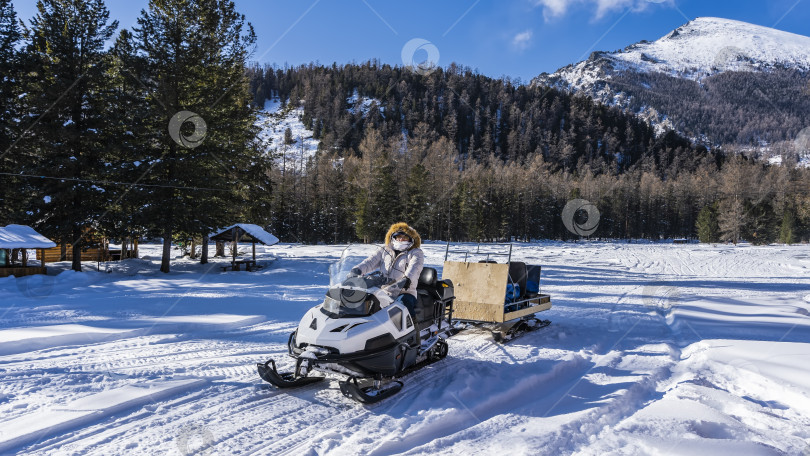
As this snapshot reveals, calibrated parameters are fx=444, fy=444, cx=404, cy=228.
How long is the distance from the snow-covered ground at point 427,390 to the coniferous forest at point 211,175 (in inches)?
406

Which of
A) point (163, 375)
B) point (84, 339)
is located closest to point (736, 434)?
point (163, 375)

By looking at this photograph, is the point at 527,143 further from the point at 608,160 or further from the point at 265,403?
the point at 265,403

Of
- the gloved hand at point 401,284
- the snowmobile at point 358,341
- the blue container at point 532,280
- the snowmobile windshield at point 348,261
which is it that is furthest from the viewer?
the blue container at point 532,280

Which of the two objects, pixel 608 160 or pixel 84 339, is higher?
pixel 608 160

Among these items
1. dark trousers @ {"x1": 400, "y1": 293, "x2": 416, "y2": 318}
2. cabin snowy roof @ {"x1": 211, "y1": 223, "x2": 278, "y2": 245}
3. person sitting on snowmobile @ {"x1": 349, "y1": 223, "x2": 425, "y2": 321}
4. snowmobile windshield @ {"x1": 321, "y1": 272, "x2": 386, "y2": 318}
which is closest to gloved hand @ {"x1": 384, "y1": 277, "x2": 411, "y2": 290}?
person sitting on snowmobile @ {"x1": 349, "y1": 223, "x2": 425, "y2": 321}

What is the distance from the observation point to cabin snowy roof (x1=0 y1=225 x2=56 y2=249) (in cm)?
1639

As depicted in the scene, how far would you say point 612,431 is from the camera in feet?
13.3

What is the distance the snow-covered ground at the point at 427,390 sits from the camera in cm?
379

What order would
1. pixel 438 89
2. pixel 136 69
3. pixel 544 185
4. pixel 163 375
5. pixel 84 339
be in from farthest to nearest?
pixel 438 89, pixel 544 185, pixel 136 69, pixel 84 339, pixel 163 375

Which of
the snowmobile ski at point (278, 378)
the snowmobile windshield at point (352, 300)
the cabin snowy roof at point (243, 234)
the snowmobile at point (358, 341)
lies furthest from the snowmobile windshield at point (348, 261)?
the cabin snowy roof at point (243, 234)

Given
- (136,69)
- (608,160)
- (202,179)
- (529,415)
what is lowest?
(529,415)

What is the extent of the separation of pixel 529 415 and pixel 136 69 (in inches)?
863

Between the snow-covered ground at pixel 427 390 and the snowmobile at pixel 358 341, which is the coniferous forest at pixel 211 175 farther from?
the snowmobile at pixel 358 341

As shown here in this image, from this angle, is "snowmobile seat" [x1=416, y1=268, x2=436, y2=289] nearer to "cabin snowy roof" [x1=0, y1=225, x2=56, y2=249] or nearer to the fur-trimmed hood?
the fur-trimmed hood
